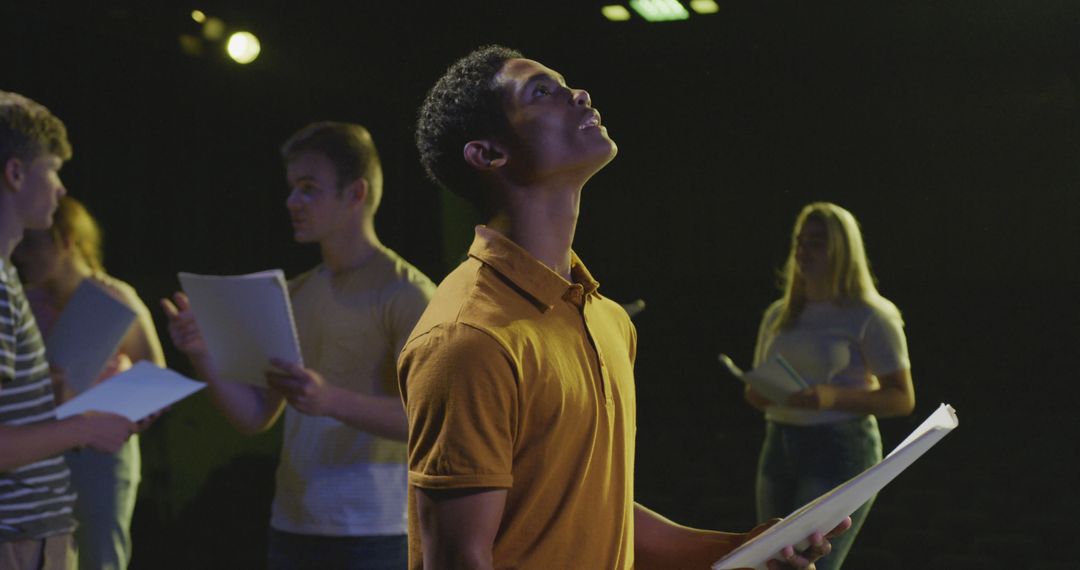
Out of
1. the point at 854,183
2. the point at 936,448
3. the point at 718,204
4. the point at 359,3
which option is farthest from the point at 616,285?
the point at 359,3

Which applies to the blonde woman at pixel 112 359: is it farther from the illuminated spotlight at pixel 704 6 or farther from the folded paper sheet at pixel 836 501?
the illuminated spotlight at pixel 704 6

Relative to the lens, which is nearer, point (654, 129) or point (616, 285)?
point (654, 129)

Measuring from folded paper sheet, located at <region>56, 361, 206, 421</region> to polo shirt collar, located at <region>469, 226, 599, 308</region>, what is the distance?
1252 millimetres

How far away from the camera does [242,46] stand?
18.0ft

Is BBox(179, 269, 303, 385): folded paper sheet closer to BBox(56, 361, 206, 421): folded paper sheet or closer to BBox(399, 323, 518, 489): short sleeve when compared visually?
BBox(56, 361, 206, 421): folded paper sheet

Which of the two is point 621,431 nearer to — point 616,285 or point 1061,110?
point 1061,110

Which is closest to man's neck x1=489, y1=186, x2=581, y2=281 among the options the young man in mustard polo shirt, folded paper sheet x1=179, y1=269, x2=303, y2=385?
the young man in mustard polo shirt

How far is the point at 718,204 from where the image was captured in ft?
29.8

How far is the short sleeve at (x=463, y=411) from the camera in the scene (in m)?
1.07

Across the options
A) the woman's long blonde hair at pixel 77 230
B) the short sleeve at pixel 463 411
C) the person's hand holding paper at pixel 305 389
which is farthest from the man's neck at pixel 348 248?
the woman's long blonde hair at pixel 77 230

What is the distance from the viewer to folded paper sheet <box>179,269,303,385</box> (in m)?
2.11

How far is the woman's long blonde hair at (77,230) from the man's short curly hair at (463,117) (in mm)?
2360

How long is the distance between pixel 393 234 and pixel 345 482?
5143 millimetres

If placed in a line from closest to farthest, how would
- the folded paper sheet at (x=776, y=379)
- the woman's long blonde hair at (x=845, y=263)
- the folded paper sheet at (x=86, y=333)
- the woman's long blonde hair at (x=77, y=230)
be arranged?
the folded paper sheet at (x=86, y=333), the folded paper sheet at (x=776, y=379), the woman's long blonde hair at (x=845, y=263), the woman's long blonde hair at (x=77, y=230)
